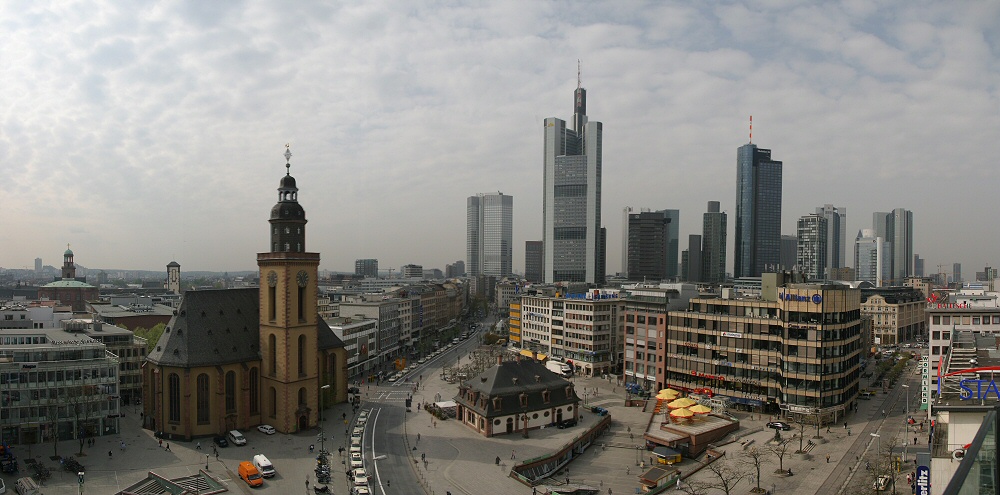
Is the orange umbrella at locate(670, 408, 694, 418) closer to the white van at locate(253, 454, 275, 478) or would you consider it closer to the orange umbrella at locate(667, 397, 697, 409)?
the orange umbrella at locate(667, 397, 697, 409)

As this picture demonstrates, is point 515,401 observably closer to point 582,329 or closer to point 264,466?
point 264,466

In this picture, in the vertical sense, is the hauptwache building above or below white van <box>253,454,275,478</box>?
above

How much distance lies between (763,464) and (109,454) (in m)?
61.1

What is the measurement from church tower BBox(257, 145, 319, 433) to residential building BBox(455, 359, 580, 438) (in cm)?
1777

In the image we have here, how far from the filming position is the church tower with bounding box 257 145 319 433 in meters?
69.3

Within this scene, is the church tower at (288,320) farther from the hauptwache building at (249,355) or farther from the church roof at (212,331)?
the church roof at (212,331)

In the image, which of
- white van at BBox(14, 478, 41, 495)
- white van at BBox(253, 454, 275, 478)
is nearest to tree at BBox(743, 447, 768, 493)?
white van at BBox(253, 454, 275, 478)

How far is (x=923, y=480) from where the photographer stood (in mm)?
40688

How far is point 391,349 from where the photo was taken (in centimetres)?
13125

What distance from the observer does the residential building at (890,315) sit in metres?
158

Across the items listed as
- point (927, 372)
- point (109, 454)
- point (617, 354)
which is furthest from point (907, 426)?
point (109, 454)

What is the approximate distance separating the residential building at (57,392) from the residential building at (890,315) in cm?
15504

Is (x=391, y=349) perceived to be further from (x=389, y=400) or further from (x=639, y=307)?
(x=639, y=307)

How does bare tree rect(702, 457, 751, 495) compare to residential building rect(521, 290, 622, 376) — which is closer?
bare tree rect(702, 457, 751, 495)
